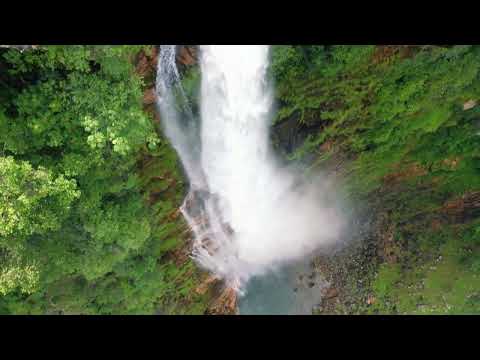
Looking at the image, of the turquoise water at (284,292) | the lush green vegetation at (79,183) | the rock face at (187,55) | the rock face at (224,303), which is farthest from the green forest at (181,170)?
the turquoise water at (284,292)

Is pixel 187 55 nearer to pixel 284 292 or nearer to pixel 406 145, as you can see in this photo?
pixel 406 145

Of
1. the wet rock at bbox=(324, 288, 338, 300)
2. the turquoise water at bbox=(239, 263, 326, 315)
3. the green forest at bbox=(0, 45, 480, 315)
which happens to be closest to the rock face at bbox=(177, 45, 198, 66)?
the green forest at bbox=(0, 45, 480, 315)

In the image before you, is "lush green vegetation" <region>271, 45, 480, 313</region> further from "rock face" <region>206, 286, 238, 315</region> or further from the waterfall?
"rock face" <region>206, 286, 238, 315</region>

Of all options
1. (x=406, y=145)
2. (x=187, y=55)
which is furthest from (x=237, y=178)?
(x=406, y=145)

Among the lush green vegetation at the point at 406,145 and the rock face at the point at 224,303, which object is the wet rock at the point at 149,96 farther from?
the rock face at the point at 224,303

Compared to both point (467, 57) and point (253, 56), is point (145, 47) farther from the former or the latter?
point (467, 57)

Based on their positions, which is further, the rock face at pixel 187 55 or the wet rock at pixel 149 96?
the wet rock at pixel 149 96

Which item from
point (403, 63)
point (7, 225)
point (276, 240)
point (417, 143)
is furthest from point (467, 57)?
point (7, 225)
